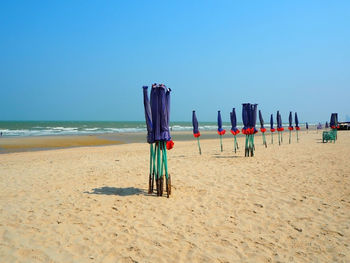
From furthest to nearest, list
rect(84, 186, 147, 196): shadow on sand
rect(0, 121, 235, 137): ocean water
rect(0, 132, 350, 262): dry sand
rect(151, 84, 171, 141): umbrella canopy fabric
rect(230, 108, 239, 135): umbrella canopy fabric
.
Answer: rect(0, 121, 235, 137): ocean water → rect(230, 108, 239, 135): umbrella canopy fabric → rect(84, 186, 147, 196): shadow on sand → rect(151, 84, 171, 141): umbrella canopy fabric → rect(0, 132, 350, 262): dry sand

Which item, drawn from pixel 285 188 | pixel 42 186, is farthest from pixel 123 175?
pixel 285 188

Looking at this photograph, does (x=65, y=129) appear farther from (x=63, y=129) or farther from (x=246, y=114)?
(x=246, y=114)

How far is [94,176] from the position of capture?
29.8 feet

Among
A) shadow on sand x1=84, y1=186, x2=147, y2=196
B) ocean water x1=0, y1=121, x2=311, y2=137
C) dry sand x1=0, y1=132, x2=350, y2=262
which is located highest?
ocean water x1=0, y1=121, x2=311, y2=137

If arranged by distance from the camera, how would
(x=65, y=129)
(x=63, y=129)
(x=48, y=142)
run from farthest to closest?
(x=65, y=129), (x=63, y=129), (x=48, y=142)

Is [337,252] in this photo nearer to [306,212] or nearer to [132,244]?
[306,212]

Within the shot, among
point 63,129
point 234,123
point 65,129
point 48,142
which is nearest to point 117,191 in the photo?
point 234,123

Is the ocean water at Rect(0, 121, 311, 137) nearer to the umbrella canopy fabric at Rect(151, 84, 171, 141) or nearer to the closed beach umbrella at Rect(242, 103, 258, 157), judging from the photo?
the closed beach umbrella at Rect(242, 103, 258, 157)

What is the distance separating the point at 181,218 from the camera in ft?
16.8

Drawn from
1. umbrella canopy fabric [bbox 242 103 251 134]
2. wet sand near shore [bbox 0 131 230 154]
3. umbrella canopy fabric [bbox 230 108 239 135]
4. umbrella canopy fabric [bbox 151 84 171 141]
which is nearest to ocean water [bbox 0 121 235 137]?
wet sand near shore [bbox 0 131 230 154]

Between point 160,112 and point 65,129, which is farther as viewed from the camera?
point 65,129

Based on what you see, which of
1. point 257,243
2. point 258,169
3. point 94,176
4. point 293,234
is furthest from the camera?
point 258,169

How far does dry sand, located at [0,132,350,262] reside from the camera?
152 inches

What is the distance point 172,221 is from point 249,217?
4.84ft
